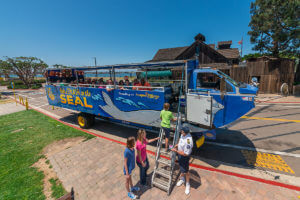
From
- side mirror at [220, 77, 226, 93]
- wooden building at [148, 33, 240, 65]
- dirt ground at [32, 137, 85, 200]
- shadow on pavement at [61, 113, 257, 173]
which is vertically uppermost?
wooden building at [148, 33, 240, 65]

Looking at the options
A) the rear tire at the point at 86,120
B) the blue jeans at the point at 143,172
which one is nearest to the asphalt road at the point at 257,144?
the rear tire at the point at 86,120

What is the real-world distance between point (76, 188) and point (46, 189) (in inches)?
37.3

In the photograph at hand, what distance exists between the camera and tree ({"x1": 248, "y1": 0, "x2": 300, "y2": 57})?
13.9m

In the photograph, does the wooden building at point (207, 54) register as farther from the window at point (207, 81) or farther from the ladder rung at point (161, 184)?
the ladder rung at point (161, 184)

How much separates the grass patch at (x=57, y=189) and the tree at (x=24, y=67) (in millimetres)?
43053

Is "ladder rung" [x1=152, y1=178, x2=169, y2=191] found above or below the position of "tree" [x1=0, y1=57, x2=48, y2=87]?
below

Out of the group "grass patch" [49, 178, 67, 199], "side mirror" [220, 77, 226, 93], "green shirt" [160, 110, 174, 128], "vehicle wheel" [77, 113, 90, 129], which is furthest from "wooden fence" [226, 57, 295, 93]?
"grass patch" [49, 178, 67, 199]

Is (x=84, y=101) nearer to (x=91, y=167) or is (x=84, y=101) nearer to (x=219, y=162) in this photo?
(x=91, y=167)

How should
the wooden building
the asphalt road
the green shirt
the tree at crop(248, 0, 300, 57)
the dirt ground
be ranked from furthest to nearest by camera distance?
the wooden building, the tree at crop(248, 0, 300, 57), the asphalt road, the green shirt, the dirt ground

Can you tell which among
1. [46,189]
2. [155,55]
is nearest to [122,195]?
[46,189]

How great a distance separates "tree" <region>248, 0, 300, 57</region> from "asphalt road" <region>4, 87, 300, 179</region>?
1048 cm

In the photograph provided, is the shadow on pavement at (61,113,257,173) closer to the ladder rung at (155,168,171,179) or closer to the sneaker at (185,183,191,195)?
the sneaker at (185,183,191,195)

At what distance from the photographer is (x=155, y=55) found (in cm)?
3262

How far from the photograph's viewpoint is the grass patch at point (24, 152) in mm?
4289
